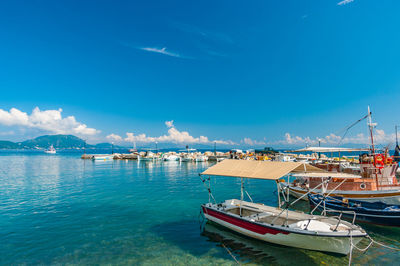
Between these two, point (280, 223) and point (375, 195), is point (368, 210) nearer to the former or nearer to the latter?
point (375, 195)

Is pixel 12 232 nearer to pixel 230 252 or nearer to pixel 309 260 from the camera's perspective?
pixel 230 252

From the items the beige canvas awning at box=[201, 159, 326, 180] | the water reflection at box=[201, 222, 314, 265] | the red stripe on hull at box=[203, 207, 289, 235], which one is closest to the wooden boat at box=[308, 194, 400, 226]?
the beige canvas awning at box=[201, 159, 326, 180]

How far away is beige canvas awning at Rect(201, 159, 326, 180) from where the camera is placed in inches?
494

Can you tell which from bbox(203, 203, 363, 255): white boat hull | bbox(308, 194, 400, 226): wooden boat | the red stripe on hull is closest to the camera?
bbox(203, 203, 363, 255): white boat hull

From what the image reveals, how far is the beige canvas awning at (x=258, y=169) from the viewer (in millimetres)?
12553

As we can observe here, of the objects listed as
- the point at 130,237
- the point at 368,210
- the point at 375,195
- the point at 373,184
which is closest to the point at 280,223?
the point at 368,210

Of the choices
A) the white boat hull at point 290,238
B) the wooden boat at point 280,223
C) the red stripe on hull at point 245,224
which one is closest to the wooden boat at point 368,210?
the wooden boat at point 280,223

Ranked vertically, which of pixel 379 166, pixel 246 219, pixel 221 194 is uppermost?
pixel 379 166

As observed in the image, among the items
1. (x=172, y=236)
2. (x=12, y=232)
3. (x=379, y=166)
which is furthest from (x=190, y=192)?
(x=379, y=166)

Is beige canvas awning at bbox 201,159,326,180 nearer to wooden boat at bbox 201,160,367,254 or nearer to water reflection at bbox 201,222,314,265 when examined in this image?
wooden boat at bbox 201,160,367,254

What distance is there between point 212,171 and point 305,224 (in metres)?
7.08

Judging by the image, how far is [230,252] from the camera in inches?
480

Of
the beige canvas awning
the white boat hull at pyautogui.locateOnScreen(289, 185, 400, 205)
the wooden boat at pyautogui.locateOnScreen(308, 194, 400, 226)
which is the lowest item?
the wooden boat at pyautogui.locateOnScreen(308, 194, 400, 226)

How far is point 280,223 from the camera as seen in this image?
45.3 ft
